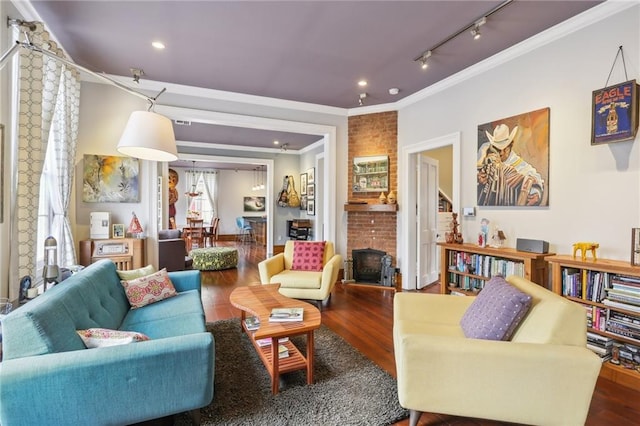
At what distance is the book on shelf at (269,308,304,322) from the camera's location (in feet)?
7.48

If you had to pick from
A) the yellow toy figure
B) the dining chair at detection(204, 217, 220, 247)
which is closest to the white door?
the yellow toy figure

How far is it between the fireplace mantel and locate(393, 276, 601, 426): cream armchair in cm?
316

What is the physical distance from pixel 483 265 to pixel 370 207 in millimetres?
1981

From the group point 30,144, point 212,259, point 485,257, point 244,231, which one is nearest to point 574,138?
point 485,257

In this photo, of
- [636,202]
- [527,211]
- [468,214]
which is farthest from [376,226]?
[636,202]

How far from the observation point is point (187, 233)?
8.38 metres

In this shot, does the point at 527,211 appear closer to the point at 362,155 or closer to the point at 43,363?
the point at 362,155

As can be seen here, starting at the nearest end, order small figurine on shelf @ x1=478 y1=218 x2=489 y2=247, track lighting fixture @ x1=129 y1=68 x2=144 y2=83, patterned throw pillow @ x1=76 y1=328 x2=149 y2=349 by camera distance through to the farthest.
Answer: patterned throw pillow @ x1=76 y1=328 x2=149 y2=349 < small figurine on shelf @ x1=478 y1=218 x2=489 y2=247 < track lighting fixture @ x1=129 y1=68 x2=144 y2=83

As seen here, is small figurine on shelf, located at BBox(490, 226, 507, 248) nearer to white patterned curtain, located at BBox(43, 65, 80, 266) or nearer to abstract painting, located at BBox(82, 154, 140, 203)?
abstract painting, located at BBox(82, 154, 140, 203)

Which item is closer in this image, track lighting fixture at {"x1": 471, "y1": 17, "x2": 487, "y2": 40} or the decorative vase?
track lighting fixture at {"x1": 471, "y1": 17, "x2": 487, "y2": 40}

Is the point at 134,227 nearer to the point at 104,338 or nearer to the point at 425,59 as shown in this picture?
the point at 104,338

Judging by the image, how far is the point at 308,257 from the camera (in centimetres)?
423

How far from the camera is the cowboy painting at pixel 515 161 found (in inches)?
118

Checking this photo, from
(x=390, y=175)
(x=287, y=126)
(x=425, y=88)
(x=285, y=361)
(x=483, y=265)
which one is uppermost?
(x=425, y=88)
